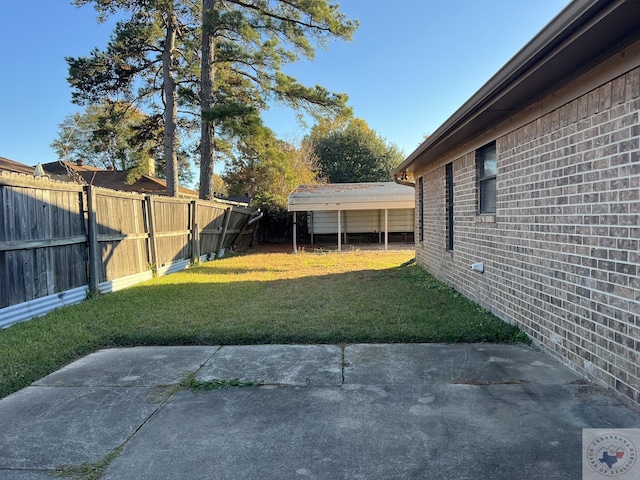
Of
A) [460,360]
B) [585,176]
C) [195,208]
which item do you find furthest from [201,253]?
[585,176]

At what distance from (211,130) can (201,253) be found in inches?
222

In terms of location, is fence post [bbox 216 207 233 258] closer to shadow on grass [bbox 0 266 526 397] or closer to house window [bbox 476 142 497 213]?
shadow on grass [bbox 0 266 526 397]

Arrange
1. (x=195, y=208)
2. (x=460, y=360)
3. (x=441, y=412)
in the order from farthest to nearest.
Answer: (x=195, y=208) < (x=460, y=360) < (x=441, y=412)

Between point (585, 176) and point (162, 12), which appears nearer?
point (585, 176)

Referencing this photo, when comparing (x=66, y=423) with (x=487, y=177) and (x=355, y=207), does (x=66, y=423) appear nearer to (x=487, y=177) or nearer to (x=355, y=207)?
(x=487, y=177)

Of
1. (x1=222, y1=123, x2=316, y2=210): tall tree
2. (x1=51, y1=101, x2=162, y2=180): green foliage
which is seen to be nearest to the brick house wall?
(x1=51, y1=101, x2=162, y2=180): green foliage

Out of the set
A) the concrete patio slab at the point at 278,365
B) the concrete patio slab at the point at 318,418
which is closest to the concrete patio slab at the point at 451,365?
the concrete patio slab at the point at 318,418

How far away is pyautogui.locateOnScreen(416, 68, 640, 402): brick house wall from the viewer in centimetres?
292

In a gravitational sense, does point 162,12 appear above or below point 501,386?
above

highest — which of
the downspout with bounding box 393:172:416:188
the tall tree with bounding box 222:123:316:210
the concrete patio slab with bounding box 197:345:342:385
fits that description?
the tall tree with bounding box 222:123:316:210

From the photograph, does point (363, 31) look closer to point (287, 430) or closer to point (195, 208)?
point (195, 208)

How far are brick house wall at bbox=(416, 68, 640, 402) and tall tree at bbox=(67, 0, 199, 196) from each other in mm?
13808

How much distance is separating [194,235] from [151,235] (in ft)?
A: 9.67

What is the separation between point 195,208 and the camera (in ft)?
40.8
